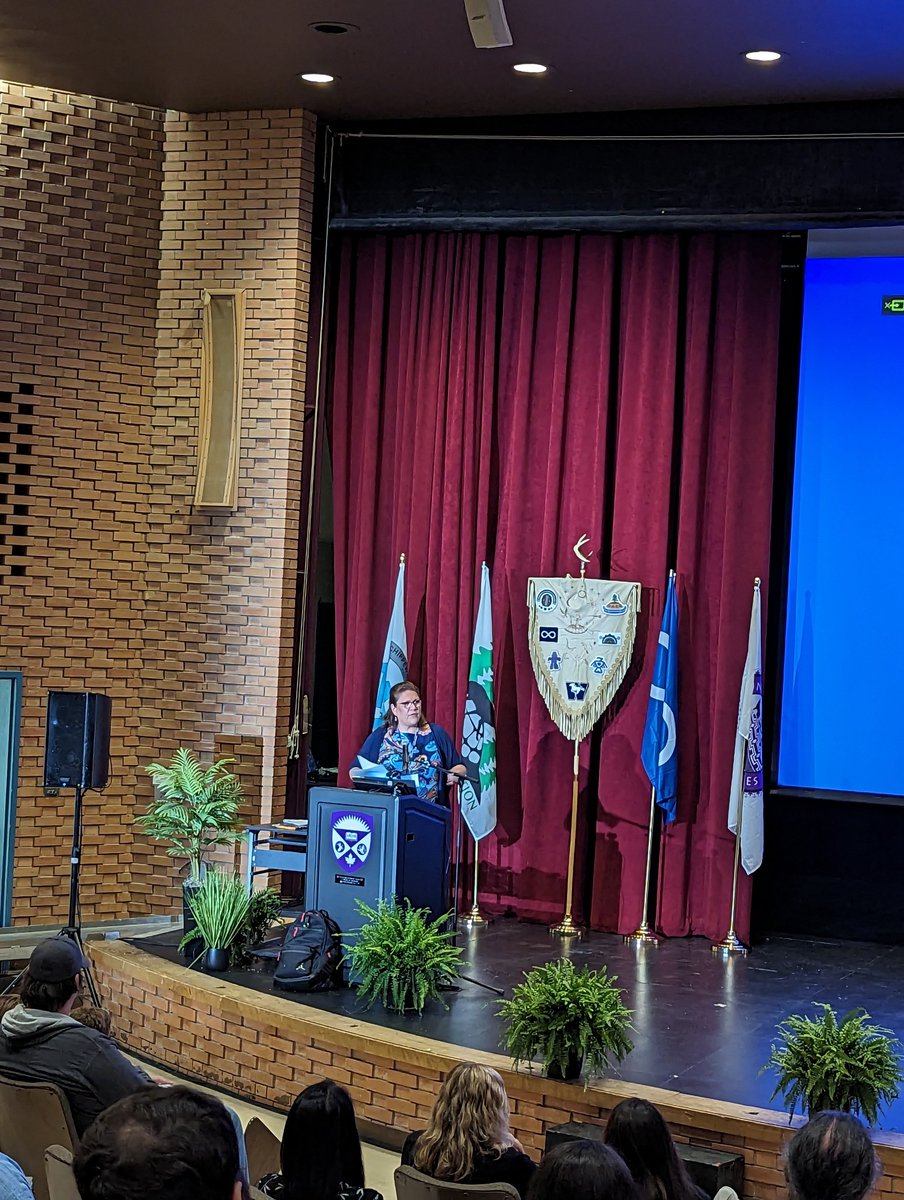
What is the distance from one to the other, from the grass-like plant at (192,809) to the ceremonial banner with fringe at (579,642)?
5.80ft

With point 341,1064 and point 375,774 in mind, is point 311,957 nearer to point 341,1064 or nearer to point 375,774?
point 341,1064

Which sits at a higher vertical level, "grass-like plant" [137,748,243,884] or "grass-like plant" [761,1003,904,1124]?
"grass-like plant" [137,748,243,884]

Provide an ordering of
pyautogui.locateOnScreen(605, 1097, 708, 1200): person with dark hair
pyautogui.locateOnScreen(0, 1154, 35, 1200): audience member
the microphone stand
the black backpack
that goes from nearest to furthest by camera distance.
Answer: pyautogui.locateOnScreen(0, 1154, 35, 1200): audience member < pyautogui.locateOnScreen(605, 1097, 708, 1200): person with dark hair < the black backpack < the microphone stand

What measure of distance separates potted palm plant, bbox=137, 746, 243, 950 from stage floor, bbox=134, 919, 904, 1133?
1.75ft

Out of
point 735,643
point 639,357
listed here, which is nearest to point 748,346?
point 639,357

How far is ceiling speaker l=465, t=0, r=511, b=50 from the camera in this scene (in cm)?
555

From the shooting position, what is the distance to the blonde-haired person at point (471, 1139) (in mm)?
3949

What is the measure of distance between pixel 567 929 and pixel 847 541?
2.50m

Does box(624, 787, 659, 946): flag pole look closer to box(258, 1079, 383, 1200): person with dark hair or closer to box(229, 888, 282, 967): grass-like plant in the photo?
box(229, 888, 282, 967): grass-like plant

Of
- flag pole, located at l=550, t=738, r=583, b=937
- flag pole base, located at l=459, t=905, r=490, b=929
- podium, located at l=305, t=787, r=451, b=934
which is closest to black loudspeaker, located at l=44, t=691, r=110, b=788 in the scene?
podium, located at l=305, t=787, r=451, b=934

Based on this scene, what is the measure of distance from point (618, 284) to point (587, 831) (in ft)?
9.87

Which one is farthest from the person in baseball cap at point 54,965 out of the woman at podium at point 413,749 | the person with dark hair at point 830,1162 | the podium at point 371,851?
the woman at podium at point 413,749

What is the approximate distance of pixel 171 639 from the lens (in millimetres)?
9008

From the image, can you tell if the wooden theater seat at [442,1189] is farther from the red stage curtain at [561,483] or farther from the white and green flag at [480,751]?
the white and green flag at [480,751]
